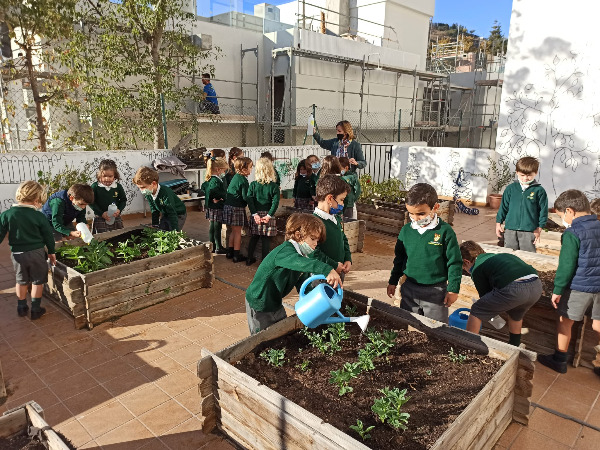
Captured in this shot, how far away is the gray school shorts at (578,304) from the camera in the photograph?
3.70m

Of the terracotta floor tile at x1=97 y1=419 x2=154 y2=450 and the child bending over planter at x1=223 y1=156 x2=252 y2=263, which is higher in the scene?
the child bending over planter at x1=223 y1=156 x2=252 y2=263

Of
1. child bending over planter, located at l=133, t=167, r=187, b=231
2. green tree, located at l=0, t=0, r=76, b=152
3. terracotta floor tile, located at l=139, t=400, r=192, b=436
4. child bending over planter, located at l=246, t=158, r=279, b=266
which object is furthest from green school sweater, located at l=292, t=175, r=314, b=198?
green tree, located at l=0, t=0, r=76, b=152

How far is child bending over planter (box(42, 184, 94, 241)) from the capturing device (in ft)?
17.3

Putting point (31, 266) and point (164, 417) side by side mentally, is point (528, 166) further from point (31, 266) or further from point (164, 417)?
point (31, 266)

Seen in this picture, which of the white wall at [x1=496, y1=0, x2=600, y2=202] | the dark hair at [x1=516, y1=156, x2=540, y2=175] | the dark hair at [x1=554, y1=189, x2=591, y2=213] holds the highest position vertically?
the white wall at [x1=496, y1=0, x2=600, y2=202]

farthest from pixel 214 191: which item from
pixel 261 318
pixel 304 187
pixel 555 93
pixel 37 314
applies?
pixel 555 93

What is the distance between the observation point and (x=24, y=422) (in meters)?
2.40

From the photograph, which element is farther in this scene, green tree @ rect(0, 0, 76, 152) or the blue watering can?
green tree @ rect(0, 0, 76, 152)

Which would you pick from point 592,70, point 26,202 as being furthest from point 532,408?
point 592,70

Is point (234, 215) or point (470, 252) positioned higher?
point (470, 252)

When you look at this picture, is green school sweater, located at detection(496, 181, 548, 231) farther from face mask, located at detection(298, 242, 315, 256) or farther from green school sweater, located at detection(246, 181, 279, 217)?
face mask, located at detection(298, 242, 315, 256)

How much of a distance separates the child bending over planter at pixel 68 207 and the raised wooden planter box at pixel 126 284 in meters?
0.52

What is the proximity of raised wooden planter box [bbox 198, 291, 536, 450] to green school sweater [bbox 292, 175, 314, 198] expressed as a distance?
3983 millimetres

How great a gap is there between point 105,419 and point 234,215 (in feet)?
12.7
